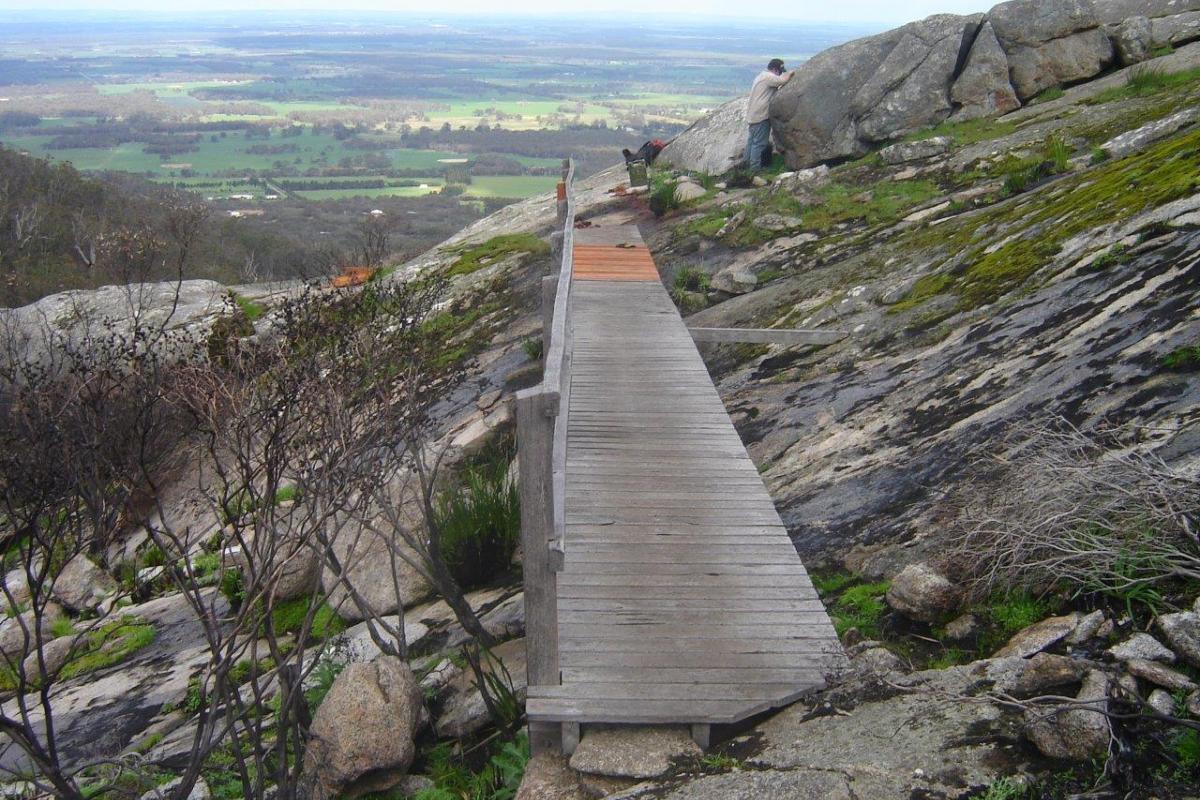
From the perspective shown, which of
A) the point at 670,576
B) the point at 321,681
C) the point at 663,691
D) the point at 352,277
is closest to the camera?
the point at 663,691

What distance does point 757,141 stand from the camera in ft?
53.1

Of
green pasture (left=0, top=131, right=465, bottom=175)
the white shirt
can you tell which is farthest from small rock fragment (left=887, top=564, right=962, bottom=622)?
green pasture (left=0, top=131, right=465, bottom=175)

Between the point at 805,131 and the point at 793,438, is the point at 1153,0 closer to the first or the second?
the point at 805,131

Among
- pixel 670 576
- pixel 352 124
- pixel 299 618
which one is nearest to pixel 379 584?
pixel 299 618

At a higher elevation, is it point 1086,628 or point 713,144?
point 713,144

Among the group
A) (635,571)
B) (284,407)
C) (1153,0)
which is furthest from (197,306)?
(1153,0)

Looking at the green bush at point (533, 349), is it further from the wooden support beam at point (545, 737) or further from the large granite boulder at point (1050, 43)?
the large granite boulder at point (1050, 43)

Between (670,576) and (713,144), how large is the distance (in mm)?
13689

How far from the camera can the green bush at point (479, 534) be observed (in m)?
7.89

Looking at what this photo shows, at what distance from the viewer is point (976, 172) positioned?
12141 mm

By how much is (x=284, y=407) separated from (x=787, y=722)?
3.86 metres

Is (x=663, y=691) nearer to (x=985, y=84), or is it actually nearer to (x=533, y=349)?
(x=533, y=349)

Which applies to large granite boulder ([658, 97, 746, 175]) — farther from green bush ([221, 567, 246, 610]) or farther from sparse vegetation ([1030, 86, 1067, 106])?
green bush ([221, 567, 246, 610])

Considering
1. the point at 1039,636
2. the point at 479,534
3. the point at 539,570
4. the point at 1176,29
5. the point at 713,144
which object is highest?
the point at 1176,29
